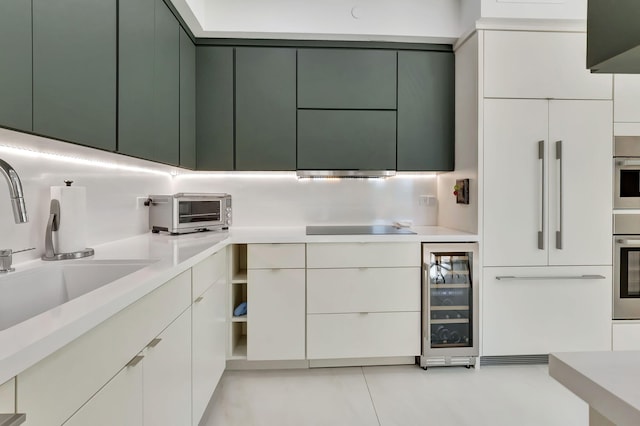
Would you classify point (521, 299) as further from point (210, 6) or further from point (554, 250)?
point (210, 6)

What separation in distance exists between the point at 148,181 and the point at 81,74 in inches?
50.6

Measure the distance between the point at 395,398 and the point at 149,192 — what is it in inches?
85.2

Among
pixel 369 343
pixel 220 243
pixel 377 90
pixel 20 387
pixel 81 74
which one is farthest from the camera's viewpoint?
pixel 377 90

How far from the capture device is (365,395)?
2.15 metres

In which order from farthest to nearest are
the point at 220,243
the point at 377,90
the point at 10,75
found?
the point at 377,90 → the point at 220,243 → the point at 10,75

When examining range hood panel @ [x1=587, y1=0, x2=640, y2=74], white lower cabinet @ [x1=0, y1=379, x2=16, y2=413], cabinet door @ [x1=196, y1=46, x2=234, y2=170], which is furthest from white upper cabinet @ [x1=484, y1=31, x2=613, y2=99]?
white lower cabinet @ [x1=0, y1=379, x2=16, y2=413]

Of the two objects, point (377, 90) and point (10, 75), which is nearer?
point (10, 75)

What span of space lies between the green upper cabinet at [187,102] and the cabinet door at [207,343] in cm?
97

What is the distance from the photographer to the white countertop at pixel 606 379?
0.47 m

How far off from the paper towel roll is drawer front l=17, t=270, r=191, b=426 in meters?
0.62

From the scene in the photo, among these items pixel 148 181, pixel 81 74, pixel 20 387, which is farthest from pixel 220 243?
pixel 20 387

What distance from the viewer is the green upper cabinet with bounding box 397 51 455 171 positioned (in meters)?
2.80

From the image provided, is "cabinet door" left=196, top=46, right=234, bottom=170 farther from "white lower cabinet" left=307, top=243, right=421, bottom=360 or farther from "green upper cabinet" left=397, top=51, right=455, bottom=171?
"green upper cabinet" left=397, top=51, right=455, bottom=171

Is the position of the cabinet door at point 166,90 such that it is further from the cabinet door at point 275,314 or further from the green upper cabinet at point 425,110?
the green upper cabinet at point 425,110
